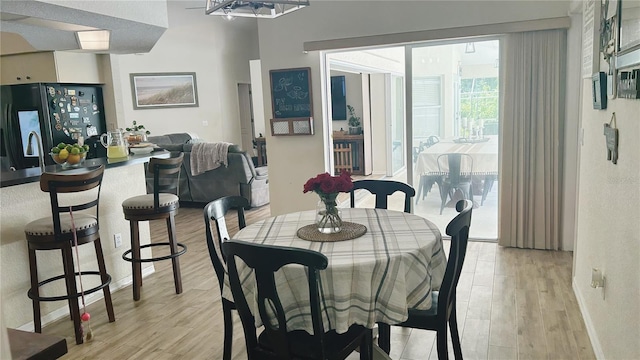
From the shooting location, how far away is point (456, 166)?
471 cm

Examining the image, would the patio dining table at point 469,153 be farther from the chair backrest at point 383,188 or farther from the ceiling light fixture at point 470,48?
the chair backrest at point 383,188

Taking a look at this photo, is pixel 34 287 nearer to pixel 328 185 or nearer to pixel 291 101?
pixel 328 185

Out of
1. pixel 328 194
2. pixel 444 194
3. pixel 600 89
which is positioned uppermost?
pixel 600 89

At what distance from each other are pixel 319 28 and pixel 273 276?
12.3ft

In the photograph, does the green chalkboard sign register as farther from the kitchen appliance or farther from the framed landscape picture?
the framed landscape picture

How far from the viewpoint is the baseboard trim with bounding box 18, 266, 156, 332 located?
303 centimetres

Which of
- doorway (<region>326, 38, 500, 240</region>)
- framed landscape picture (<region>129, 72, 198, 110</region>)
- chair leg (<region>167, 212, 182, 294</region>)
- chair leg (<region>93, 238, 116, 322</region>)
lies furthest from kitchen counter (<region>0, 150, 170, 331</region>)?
framed landscape picture (<region>129, 72, 198, 110</region>)

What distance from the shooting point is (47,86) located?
6133mm

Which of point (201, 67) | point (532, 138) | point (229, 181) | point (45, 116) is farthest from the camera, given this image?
point (201, 67)

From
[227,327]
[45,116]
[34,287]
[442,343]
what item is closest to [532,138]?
[442,343]

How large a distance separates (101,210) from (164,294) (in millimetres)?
808

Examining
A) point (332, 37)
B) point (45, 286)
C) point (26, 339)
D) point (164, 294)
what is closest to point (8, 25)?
point (45, 286)

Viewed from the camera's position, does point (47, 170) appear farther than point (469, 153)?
No

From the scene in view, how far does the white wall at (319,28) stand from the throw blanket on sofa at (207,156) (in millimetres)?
1006
